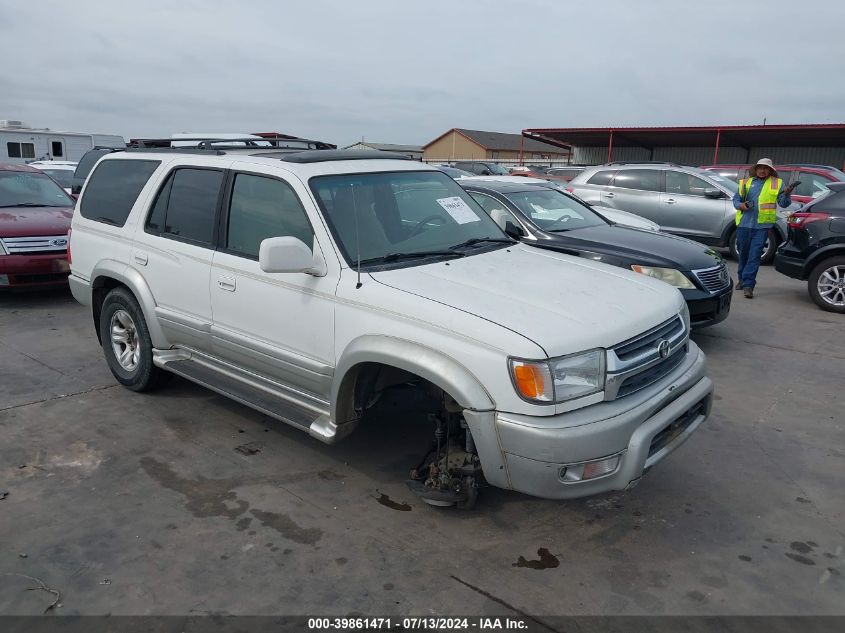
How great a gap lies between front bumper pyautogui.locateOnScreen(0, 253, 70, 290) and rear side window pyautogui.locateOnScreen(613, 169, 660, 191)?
9328 mm

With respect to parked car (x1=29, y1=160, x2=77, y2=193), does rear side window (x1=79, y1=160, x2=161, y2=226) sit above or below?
above

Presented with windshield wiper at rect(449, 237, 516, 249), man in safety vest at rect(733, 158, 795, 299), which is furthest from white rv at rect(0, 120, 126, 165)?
windshield wiper at rect(449, 237, 516, 249)

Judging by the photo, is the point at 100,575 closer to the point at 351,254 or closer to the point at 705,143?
the point at 351,254

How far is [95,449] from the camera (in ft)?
14.4

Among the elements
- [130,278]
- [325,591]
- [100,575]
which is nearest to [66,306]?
[130,278]

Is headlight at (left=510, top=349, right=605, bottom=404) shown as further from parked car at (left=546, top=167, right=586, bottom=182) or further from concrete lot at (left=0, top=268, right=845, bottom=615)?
parked car at (left=546, top=167, right=586, bottom=182)

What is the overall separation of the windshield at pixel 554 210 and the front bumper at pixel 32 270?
539 cm

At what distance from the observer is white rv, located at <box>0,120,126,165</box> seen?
2244 cm

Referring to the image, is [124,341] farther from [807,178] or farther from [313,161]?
[807,178]

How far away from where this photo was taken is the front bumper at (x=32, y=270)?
7.86 metres

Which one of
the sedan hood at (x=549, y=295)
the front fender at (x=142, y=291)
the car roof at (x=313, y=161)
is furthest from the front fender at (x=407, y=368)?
the front fender at (x=142, y=291)

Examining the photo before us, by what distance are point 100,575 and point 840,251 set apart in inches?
340

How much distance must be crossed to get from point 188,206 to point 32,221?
15.8ft

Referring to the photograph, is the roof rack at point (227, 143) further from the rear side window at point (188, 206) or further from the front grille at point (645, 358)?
the front grille at point (645, 358)
